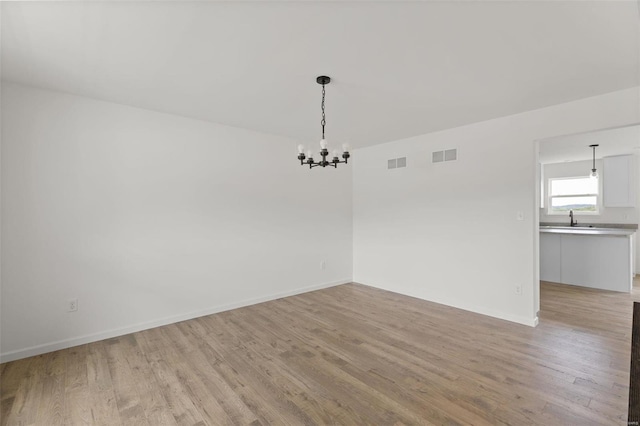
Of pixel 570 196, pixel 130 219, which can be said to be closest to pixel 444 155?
pixel 130 219

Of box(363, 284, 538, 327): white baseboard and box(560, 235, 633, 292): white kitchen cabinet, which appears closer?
box(363, 284, 538, 327): white baseboard

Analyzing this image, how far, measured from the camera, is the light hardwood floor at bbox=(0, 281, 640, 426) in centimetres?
213

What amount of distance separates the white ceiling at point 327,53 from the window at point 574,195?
503 cm

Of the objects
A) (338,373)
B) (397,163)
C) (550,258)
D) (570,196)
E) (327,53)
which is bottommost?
(338,373)

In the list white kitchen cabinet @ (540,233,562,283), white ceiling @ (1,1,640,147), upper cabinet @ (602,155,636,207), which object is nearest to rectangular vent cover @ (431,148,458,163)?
white ceiling @ (1,1,640,147)

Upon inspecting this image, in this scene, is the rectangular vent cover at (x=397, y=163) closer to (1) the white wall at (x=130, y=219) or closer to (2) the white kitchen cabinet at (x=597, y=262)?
(1) the white wall at (x=130, y=219)

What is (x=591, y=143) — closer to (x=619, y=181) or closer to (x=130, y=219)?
(x=619, y=181)

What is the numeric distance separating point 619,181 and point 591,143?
2.10m

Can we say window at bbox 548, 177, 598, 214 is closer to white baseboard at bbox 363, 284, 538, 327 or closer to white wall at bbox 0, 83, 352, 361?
white baseboard at bbox 363, 284, 538, 327

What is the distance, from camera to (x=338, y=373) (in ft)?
8.68

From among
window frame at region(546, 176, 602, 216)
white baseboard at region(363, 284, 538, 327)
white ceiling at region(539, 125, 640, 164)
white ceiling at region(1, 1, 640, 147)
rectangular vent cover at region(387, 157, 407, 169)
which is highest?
white ceiling at region(1, 1, 640, 147)

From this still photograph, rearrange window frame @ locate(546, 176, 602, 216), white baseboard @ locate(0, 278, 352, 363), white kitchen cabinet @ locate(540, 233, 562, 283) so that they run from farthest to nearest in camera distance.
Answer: window frame @ locate(546, 176, 602, 216), white kitchen cabinet @ locate(540, 233, 562, 283), white baseboard @ locate(0, 278, 352, 363)

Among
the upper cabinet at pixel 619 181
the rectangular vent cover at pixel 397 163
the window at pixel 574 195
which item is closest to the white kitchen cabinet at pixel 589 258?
the upper cabinet at pixel 619 181

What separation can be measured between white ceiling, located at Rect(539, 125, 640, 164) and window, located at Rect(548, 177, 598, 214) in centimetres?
67
